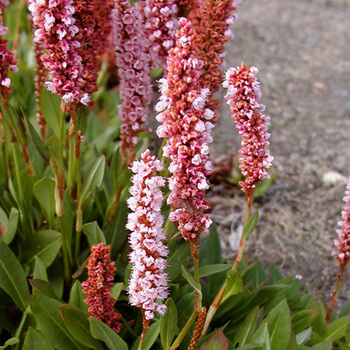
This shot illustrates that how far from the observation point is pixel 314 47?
253 inches

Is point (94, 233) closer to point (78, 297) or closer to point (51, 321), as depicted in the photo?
point (78, 297)

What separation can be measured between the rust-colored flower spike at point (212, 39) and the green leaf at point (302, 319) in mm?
1056

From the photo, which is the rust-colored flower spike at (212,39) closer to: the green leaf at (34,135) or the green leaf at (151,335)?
the green leaf at (34,135)

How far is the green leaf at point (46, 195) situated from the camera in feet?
8.34

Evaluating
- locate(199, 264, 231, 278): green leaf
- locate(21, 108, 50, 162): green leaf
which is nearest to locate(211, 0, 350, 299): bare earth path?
locate(199, 264, 231, 278): green leaf

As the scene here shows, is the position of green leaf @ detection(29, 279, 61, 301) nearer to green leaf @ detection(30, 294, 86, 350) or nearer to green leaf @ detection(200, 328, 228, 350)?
green leaf @ detection(30, 294, 86, 350)

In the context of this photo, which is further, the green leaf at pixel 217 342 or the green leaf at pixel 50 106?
the green leaf at pixel 50 106

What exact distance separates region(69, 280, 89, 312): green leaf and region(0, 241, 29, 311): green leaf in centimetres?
28

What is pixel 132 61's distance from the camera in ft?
7.72

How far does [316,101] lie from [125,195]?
320 centimetres

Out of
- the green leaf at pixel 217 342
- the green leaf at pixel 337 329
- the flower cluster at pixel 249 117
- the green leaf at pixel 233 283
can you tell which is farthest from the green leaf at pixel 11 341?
the green leaf at pixel 337 329

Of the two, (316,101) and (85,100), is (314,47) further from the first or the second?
(85,100)

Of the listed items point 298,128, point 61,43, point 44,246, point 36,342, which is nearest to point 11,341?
point 36,342

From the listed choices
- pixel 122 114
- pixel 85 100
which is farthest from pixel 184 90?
pixel 122 114
